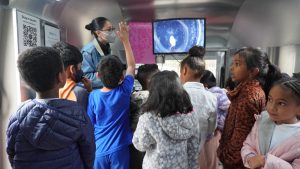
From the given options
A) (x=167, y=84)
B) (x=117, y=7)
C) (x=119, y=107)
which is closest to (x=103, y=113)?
(x=119, y=107)

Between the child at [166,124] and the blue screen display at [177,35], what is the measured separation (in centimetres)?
219

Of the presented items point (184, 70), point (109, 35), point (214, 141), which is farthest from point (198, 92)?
point (109, 35)

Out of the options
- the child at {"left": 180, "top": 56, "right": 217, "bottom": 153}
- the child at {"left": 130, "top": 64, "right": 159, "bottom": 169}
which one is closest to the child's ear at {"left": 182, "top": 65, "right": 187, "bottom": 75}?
the child at {"left": 180, "top": 56, "right": 217, "bottom": 153}

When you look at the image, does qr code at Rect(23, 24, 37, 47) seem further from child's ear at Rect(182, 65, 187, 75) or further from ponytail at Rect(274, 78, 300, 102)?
ponytail at Rect(274, 78, 300, 102)

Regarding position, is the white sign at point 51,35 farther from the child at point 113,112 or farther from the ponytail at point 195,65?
the ponytail at point 195,65

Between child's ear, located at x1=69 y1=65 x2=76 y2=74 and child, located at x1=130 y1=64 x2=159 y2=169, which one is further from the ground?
child's ear, located at x1=69 y1=65 x2=76 y2=74

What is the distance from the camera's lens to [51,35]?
7.52ft

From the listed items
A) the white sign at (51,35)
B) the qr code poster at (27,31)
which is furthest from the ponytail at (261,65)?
the white sign at (51,35)

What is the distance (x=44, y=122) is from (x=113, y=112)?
695 mm

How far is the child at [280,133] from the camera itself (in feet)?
3.20

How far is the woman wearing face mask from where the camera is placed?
1.92m

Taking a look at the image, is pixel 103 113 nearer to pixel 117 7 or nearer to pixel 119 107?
pixel 119 107

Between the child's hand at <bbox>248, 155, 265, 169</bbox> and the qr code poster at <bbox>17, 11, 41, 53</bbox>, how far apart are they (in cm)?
159

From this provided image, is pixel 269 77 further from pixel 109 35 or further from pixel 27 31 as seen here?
pixel 27 31
